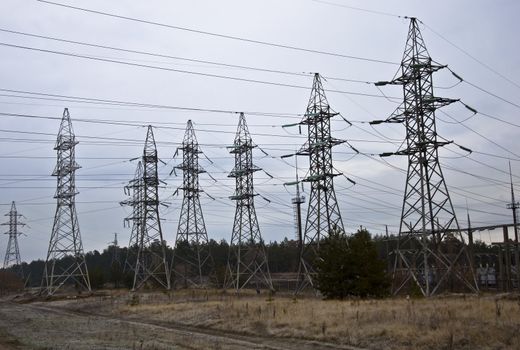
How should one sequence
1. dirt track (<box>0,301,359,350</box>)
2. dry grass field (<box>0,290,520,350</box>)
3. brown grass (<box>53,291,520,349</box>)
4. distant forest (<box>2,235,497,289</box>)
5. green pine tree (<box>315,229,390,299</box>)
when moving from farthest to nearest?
distant forest (<box>2,235,497,289</box>) < green pine tree (<box>315,229,390,299</box>) < dirt track (<box>0,301,359,350</box>) < dry grass field (<box>0,290,520,350</box>) < brown grass (<box>53,291,520,349</box>)

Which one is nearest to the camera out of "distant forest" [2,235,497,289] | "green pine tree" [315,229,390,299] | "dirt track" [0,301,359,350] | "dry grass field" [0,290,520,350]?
"dry grass field" [0,290,520,350]

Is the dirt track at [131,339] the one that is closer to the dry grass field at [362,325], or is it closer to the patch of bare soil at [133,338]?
the patch of bare soil at [133,338]

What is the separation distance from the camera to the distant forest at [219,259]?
71.4m

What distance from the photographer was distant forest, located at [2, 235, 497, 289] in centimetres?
7138

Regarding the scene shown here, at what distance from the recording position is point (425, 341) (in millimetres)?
18547

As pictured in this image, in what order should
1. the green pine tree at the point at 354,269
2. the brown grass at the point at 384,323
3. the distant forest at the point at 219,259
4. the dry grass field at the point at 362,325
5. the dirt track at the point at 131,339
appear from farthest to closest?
the distant forest at the point at 219,259
the green pine tree at the point at 354,269
the dirt track at the point at 131,339
the dry grass field at the point at 362,325
the brown grass at the point at 384,323

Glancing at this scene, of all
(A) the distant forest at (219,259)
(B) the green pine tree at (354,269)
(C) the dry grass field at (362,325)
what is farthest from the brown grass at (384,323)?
(A) the distant forest at (219,259)

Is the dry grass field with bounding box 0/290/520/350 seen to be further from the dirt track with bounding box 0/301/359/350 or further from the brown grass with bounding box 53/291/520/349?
the dirt track with bounding box 0/301/359/350

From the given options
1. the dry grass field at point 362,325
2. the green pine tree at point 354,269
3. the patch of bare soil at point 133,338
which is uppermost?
the green pine tree at point 354,269

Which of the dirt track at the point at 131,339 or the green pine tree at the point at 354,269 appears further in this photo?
the green pine tree at the point at 354,269

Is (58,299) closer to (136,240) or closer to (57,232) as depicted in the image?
(57,232)

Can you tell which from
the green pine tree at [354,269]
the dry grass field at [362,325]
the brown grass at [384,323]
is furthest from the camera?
the green pine tree at [354,269]

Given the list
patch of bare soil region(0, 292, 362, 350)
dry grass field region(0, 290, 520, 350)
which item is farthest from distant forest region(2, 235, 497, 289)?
patch of bare soil region(0, 292, 362, 350)

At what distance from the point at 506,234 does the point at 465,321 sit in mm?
21958
